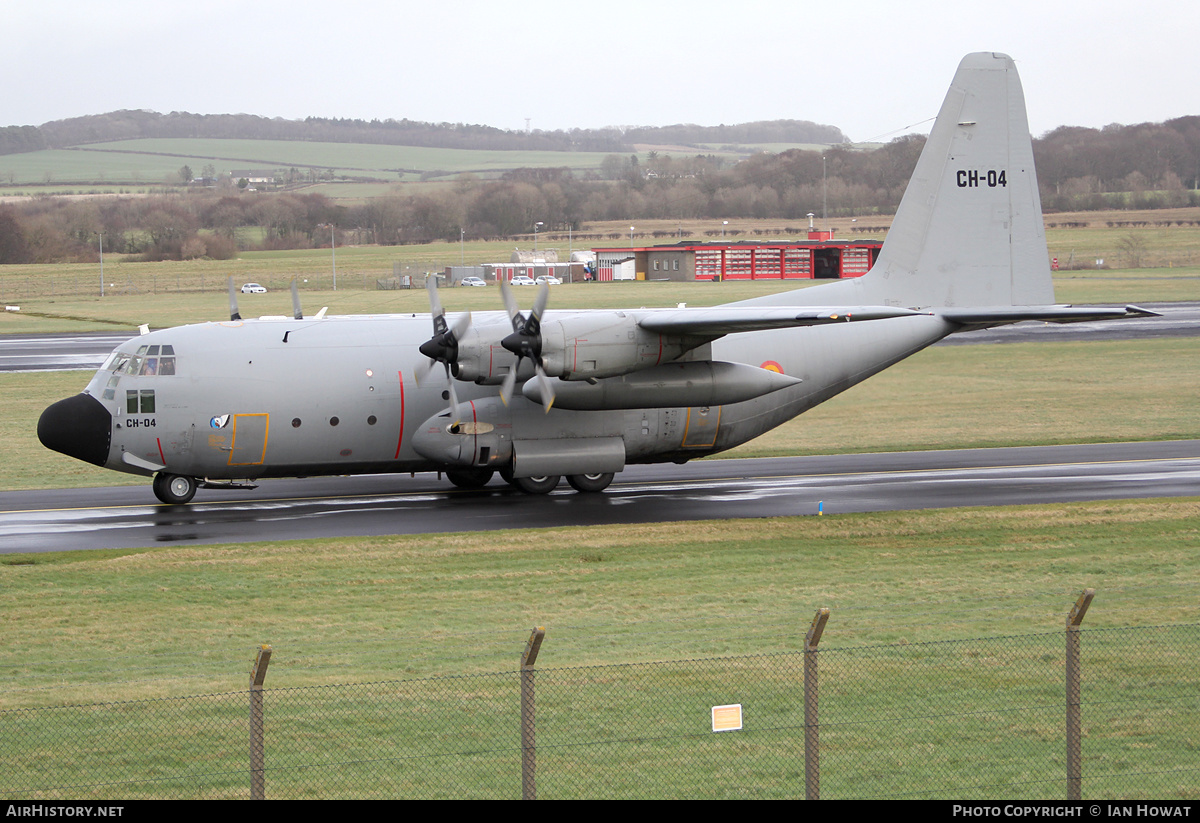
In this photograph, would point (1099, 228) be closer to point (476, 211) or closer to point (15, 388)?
point (476, 211)

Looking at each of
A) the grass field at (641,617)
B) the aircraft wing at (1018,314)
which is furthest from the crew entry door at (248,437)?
the aircraft wing at (1018,314)

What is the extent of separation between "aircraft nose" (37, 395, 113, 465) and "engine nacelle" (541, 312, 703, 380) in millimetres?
9340

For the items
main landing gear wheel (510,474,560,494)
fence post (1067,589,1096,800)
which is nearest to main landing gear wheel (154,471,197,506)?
main landing gear wheel (510,474,560,494)

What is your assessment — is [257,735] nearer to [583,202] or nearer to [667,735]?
[667,735]

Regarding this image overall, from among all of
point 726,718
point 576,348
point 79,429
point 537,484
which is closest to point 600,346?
point 576,348

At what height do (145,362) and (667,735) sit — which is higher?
(145,362)

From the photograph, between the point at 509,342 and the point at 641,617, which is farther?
the point at 509,342

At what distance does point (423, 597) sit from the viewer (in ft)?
61.1

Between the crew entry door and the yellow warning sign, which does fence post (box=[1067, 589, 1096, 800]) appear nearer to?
the yellow warning sign

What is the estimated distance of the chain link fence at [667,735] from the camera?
34.8 ft

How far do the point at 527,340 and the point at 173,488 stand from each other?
29.2ft

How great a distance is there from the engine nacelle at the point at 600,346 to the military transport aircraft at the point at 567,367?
0.03 metres

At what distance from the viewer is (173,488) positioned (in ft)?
85.8

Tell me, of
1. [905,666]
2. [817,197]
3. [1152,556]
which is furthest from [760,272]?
[905,666]
